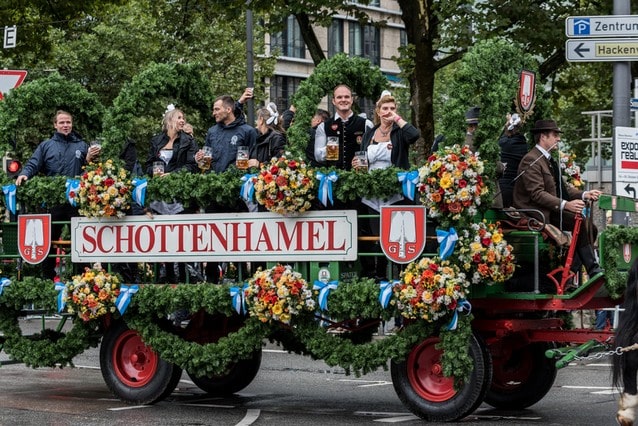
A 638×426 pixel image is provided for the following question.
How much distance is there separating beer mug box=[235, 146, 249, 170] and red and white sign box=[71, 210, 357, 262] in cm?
45

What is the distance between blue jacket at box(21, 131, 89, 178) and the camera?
13.8 m

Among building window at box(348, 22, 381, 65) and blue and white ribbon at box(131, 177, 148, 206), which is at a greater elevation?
building window at box(348, 22, 381, 65)

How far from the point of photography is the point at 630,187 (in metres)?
15.6

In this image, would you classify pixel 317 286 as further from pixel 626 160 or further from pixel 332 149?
pixel 626 160

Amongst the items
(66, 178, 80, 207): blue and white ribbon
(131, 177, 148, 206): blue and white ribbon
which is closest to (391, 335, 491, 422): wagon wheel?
(131, 177, 148, 206): blue and white ribbon

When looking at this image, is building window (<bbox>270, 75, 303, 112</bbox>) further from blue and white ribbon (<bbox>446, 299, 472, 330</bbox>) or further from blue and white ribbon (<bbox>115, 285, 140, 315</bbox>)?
blue and white ribbon (<bbox>446, 299, 472, 330</bbox>)

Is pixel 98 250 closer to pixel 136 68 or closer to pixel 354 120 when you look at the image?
pixel 354 120

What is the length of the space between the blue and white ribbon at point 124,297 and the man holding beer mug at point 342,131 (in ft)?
7.01

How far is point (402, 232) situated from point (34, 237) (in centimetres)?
409

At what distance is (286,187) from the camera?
11.6 metres

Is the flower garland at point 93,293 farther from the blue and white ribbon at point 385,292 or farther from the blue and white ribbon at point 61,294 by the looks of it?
the blue and white ribbon at point 385,292

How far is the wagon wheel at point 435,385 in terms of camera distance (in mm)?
11062

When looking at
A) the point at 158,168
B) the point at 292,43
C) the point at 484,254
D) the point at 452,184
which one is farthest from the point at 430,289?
the point at 292,43

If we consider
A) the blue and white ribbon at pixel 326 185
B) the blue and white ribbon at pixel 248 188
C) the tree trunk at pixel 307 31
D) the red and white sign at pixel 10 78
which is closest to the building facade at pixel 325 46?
the tree trunk at pixel 307 31
